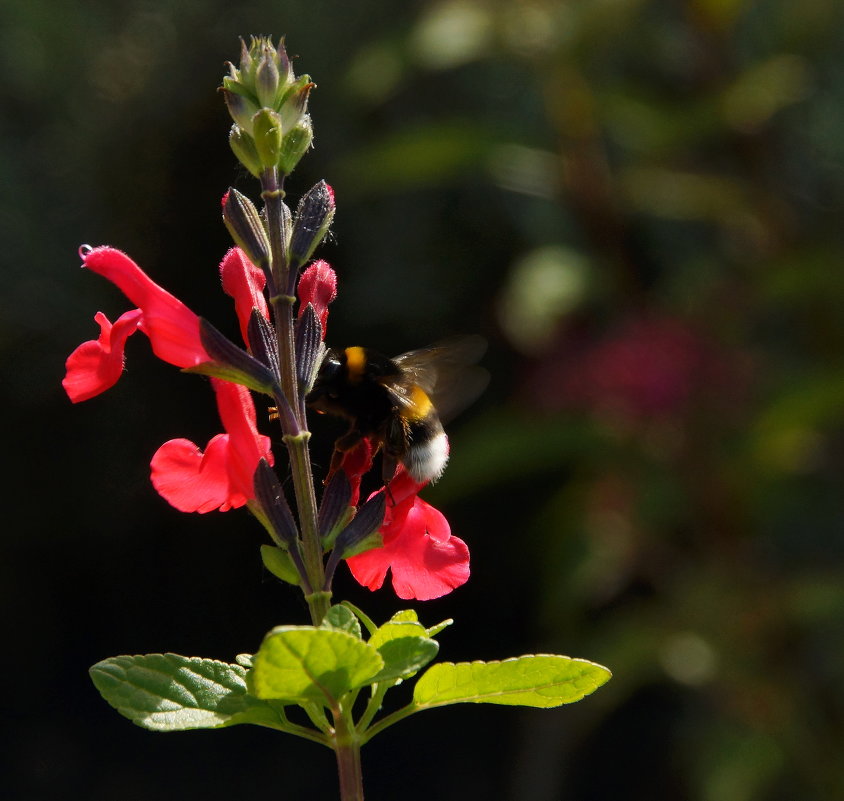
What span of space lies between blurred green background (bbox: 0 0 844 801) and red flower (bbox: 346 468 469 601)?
135cm

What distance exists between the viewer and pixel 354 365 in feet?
Answer: 2.40

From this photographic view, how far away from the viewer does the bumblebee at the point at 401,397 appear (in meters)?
0.72

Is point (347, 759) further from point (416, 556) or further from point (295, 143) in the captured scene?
point (295, 143)

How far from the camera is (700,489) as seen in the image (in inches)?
78.6

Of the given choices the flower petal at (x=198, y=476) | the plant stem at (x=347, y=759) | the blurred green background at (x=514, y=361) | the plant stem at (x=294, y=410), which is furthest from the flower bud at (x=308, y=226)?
the blurred green background at (x=514, y=361)

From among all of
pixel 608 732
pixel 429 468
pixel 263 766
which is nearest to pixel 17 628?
pixel 263 766

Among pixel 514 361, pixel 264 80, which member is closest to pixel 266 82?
pixel 264 80

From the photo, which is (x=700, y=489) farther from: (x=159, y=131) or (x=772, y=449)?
(x=159, y=131)

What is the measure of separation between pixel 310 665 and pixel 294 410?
12 centimetres

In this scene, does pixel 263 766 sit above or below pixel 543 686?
below

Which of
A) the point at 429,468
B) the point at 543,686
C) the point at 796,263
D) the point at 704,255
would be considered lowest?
the point at 543,686

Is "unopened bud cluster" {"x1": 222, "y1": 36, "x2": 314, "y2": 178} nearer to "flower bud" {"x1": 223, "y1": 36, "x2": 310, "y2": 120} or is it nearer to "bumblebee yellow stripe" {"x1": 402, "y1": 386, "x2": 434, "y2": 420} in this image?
"flower bud" {"x1": 223, "y1": 36, "x2": 310, "y2": 120}

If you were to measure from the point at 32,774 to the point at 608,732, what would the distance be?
1.63m

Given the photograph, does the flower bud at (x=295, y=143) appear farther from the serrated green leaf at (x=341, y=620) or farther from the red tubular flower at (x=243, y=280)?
the serrated green leaf at (x=341, y=620)
